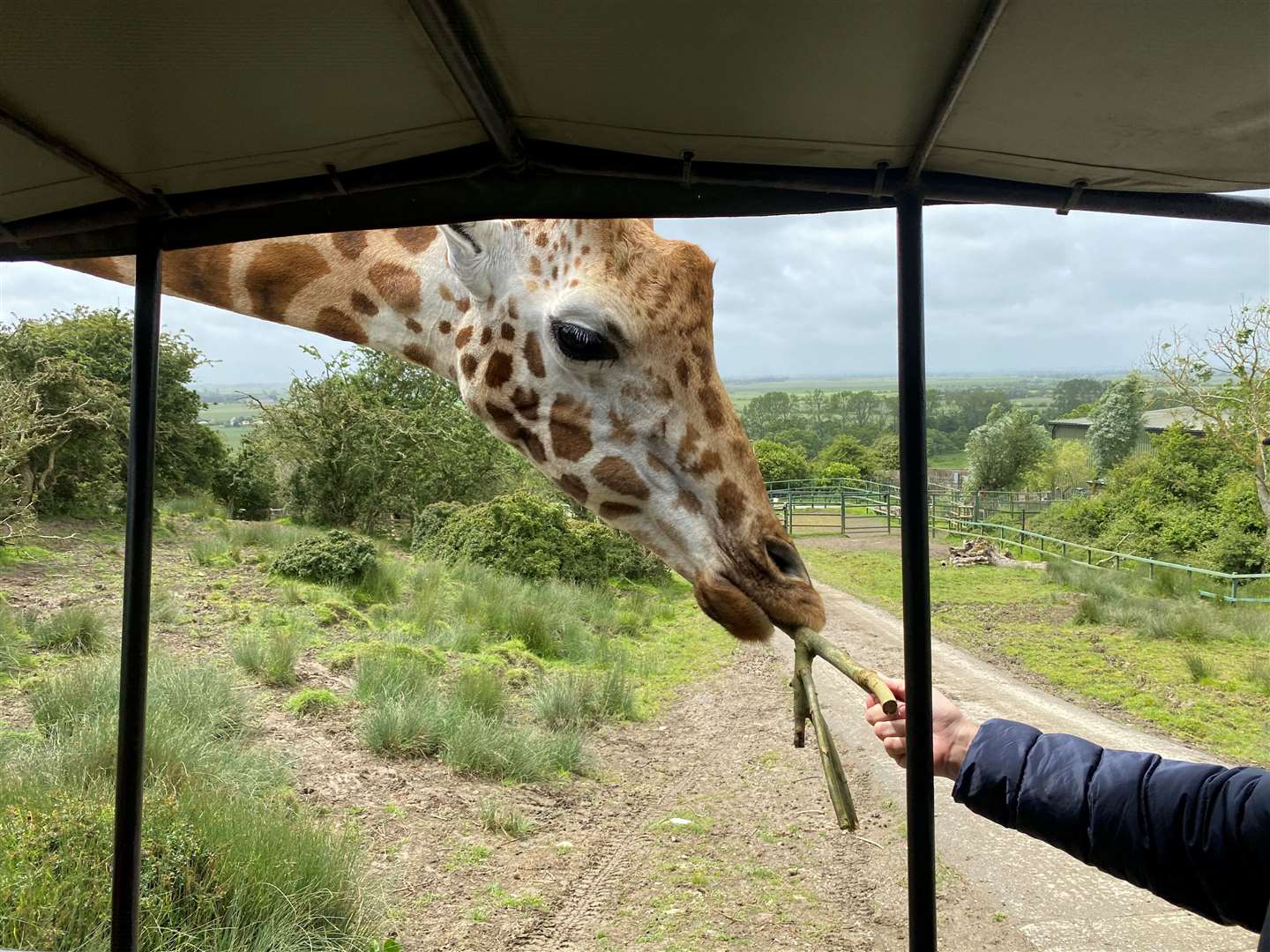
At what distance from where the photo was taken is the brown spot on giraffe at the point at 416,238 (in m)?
1.40

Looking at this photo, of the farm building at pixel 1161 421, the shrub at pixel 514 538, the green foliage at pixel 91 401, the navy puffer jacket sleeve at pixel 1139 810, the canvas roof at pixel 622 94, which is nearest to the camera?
the canvas roof at pixel 622 94

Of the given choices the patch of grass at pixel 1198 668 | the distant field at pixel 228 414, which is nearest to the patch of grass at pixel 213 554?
the distant field at pixel 228 414

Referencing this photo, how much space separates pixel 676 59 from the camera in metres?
0.56

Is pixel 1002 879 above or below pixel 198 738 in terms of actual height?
below

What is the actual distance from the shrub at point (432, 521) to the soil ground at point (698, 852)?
91.4 inches

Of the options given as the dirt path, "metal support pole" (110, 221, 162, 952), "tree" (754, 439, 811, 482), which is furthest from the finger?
"tree" (754, 439, 811, 482)

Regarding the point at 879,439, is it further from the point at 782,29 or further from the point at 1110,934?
the point at 782,29

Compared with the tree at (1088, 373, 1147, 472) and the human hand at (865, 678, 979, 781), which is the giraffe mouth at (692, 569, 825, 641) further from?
the tree at (1088, 373, 1147, 472)

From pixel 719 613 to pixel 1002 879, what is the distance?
2.35 meters

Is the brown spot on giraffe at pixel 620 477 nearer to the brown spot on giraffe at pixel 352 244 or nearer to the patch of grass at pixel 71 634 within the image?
the brown spot on giraffe at pixel 352 244

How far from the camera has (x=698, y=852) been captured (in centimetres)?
295

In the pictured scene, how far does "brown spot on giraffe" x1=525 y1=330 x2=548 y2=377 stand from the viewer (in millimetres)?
1225

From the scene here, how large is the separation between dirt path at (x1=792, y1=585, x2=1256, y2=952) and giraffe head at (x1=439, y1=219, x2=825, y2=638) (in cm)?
213

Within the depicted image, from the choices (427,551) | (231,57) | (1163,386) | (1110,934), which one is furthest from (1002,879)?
(427,551)
